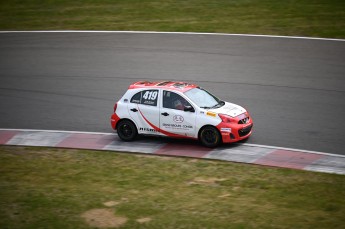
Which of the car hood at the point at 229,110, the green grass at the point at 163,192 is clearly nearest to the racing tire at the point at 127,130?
the green grass at the point at 163,192

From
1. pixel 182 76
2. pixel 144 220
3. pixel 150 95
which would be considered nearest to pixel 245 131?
pixel 150 95

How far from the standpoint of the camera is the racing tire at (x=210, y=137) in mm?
15875

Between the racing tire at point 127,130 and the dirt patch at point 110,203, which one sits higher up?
the racing tire at point 127,130

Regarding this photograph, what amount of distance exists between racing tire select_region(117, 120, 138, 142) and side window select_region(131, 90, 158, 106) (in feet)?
2.26

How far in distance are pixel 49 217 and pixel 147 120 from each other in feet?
17.3

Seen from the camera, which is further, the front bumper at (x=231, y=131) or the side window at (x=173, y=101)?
the side window at (x=173, y=101)

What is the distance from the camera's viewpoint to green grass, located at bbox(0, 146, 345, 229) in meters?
Result: 11.7

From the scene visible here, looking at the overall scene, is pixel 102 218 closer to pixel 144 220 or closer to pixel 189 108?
pixel 144 220

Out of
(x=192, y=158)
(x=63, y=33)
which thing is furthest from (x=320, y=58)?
(x=63, y=33)

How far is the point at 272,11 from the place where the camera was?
28.5 m

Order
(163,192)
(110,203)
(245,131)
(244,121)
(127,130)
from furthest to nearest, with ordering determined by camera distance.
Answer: (127,130)
(244,121)
(245,131)
(163,192)
(110,203)

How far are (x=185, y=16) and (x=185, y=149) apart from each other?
1410cm

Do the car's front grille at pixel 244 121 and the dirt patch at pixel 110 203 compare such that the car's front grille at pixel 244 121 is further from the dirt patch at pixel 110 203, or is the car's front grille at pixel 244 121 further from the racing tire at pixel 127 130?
the dirt patch at pixel 110 203

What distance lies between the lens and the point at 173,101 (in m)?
16.4
